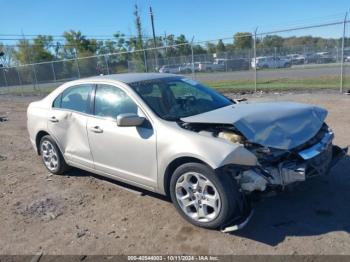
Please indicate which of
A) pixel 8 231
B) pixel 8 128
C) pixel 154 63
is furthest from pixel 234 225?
pixel 154 63

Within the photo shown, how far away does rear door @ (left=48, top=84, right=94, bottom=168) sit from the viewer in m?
5.00

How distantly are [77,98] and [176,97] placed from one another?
151 centimetres

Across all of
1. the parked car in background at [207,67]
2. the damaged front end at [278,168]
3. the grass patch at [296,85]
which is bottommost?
the grass patch at [296,85]

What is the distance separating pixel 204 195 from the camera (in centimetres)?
369

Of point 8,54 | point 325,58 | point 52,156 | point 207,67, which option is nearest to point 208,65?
point 207,67

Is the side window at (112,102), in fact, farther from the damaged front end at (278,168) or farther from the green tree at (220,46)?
the green tree at (220,46)

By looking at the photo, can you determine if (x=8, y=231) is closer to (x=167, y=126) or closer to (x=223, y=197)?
(x=167, y=126)

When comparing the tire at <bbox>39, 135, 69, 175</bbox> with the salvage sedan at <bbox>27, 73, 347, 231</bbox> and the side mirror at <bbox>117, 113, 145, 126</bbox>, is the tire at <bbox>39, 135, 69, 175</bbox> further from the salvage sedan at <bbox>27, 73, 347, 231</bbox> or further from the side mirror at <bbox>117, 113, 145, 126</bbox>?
the side mirror at <bbox>117, 113, 145, 126</bbox>

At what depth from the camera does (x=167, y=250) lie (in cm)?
348

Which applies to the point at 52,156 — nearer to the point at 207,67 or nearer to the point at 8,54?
the point at 207,67

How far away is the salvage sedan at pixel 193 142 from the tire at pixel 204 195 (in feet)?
0.03

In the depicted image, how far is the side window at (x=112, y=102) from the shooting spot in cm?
446

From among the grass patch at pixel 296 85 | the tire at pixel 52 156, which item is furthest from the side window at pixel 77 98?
the grass patch at pixel 296 85

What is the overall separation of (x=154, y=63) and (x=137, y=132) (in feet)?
69.0
